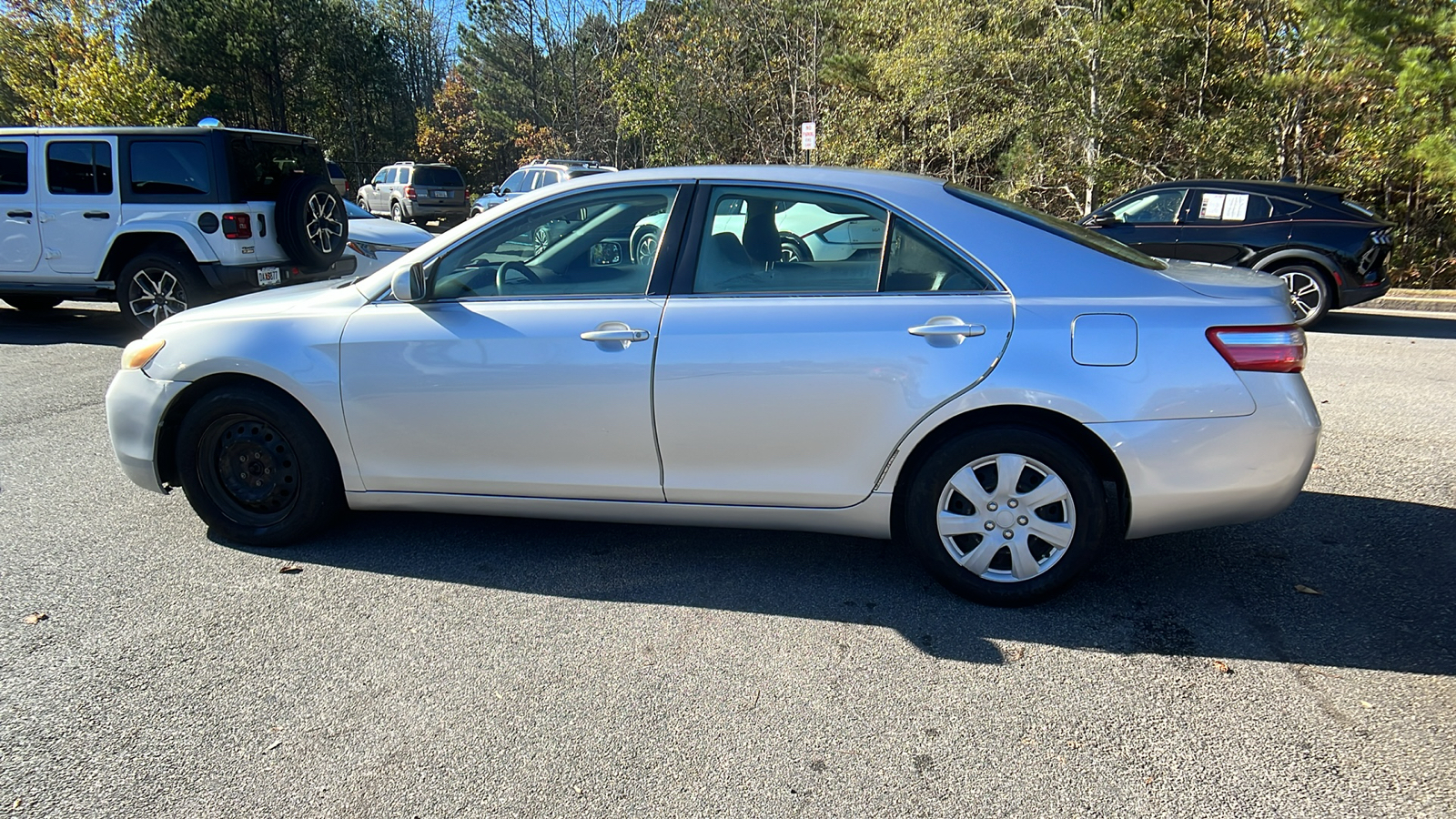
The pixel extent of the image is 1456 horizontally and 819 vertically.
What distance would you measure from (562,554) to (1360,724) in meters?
2.92

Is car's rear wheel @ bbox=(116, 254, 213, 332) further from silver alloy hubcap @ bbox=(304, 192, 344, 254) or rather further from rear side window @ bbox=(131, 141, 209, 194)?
silver alloy hubcap @ bbox=(304, 192, 344, 254)

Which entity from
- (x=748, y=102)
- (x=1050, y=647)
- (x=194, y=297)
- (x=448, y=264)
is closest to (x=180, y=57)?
(x=748, y=102)

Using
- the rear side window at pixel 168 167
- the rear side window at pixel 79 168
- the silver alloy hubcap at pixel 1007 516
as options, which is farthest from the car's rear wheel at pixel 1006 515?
the rear side window at pixel 79 168

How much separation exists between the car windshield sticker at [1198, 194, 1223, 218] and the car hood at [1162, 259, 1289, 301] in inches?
308

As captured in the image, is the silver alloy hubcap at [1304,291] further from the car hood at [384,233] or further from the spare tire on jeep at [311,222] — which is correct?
the spare tire on jeep at [311,222]

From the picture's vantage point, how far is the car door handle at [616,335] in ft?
11.6

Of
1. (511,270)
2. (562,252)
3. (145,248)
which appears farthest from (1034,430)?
(145,248)

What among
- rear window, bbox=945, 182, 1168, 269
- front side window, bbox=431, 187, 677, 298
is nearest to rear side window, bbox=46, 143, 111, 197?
front side window, bbox=431, 187, 677, 298

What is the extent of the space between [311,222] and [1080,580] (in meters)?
7.69

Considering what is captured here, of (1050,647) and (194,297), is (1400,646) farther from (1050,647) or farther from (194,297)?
(194,297)

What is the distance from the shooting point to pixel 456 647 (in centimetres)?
327

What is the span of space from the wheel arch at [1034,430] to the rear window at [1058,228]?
69 centimetres

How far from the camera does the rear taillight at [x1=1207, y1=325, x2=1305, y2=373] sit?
325 cm

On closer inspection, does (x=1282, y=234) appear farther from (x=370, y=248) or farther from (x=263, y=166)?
(x=263, y=166)
